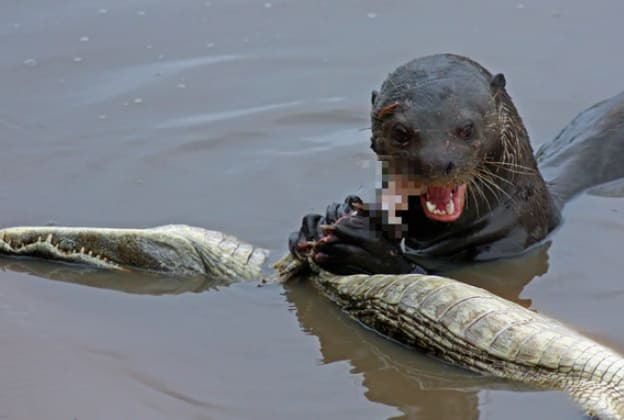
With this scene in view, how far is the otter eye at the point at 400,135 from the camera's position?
5.26m

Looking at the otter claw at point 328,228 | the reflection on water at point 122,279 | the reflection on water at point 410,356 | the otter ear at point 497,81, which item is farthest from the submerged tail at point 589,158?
the reflection on water at point 122,279

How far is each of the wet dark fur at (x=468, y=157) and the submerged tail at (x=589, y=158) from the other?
0.05 feet

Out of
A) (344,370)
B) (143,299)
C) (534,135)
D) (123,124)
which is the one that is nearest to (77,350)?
(143,299)

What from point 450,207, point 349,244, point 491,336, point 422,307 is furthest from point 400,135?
point 491,336

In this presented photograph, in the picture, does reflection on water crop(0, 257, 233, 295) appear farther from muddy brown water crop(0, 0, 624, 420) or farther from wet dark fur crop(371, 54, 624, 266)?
wet dark fur crop(371, 54, 624, 266)

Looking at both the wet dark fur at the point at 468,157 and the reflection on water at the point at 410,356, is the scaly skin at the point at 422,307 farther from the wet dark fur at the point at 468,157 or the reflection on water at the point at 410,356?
the wet dark fur at the point at 468,157

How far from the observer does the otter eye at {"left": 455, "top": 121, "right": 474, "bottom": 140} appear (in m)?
5.29

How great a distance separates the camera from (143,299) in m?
5.57

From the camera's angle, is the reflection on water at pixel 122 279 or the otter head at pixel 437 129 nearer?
the otter head at pixel 437 129

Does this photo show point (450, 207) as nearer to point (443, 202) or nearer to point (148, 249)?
point (443, 202)

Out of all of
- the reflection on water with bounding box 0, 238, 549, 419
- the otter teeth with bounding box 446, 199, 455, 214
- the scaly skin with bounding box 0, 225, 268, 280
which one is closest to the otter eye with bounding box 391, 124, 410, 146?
the otter teeth with bounding box 446, 199, 455, 214

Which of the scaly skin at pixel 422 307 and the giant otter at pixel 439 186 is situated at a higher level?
the giant otter at pixel 439 186

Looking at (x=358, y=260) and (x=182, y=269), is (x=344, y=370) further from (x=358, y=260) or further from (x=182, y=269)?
(x=182, y=269)

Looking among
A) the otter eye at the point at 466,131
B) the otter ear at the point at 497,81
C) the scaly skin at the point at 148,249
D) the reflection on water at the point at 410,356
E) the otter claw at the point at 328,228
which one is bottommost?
the reflection on water at the point at 410,356
